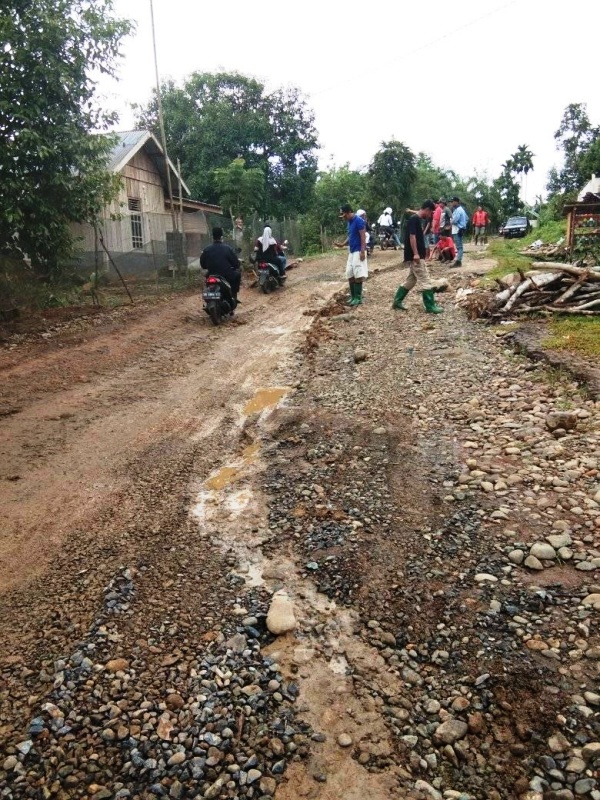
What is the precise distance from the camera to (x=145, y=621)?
9.02 feet

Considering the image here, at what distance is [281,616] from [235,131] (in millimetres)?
27966

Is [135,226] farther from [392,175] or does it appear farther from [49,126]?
[392,175]

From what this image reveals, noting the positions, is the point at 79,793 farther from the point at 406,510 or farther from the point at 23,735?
the point at 406,510

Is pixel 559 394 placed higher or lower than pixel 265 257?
lower

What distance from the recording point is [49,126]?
33.0 ft

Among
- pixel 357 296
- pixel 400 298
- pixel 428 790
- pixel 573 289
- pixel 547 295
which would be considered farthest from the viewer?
pixel 357 296

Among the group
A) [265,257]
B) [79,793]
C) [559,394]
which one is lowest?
[79,793]

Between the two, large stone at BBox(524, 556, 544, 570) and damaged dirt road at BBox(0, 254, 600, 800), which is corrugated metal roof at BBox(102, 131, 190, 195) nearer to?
damaged dirt road at BBox(0, 254, 600, 800)

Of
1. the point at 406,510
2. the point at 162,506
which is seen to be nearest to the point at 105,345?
the point at 162,506

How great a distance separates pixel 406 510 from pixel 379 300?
7.57 metres

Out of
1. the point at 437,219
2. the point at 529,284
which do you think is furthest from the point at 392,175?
the point at 529,284

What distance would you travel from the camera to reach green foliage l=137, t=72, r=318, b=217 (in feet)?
87.4

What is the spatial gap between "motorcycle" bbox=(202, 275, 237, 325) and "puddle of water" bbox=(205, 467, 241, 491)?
5878 mm

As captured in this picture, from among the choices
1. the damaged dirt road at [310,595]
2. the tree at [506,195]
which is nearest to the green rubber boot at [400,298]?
the damaged dirt road at [310,595]
